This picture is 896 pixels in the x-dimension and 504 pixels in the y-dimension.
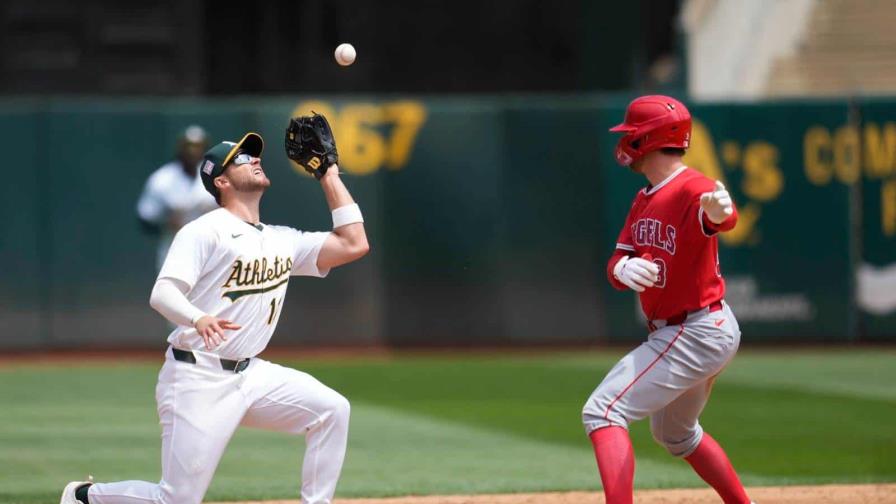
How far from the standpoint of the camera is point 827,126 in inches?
629

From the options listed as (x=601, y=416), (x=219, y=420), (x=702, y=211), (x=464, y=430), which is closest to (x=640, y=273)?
(x=702, y=211)

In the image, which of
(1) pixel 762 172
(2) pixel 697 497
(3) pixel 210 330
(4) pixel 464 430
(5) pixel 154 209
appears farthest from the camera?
(1) pixel 762 172

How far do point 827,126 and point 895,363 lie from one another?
2886 millimetres

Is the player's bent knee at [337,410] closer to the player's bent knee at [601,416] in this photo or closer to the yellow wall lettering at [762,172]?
the player's bent knee at [601,416]

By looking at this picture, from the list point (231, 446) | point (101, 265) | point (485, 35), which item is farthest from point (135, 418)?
point (485, 35)

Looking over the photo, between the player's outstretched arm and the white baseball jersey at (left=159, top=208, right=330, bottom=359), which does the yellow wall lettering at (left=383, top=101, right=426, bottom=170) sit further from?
the white baseball jersey at (left=159, top=208, right=330, bottom=359)

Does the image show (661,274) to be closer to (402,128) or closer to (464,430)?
(464,430)

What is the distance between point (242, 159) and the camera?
5980mm

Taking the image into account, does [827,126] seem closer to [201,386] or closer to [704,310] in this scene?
[704,310]

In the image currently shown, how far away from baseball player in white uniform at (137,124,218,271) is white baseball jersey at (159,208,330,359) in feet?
22.4

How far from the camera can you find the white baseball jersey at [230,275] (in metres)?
5.67

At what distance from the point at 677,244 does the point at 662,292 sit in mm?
228

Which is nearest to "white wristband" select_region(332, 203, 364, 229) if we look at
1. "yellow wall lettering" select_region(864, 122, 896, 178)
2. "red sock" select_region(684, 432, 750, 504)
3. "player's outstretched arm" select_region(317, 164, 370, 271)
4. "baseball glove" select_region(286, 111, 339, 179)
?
"player's outstretched arm" select_region(317, 164, 370, 271)

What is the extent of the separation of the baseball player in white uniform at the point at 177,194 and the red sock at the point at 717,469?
7116mm
